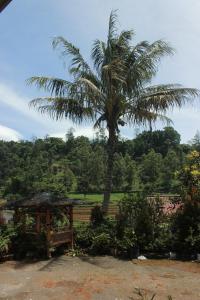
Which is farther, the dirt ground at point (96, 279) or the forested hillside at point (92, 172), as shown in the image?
the forested hillside at point (92, 172)

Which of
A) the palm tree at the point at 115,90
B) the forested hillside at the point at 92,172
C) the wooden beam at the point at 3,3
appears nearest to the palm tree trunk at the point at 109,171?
the palm tree at the point at 115,90

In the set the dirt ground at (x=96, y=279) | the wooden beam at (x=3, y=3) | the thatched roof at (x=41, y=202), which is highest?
the wooden beam at (x=3, y=3)

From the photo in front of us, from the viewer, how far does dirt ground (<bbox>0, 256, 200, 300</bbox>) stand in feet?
26.1

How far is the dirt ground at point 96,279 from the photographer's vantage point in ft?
26.1

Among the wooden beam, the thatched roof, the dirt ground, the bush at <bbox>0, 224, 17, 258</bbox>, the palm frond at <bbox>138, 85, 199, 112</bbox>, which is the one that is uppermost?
the palm frond at <bbox>138, 85, 199, 112</bbox>

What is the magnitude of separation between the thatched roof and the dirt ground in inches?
67.4

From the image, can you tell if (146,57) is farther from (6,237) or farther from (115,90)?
(6,237)

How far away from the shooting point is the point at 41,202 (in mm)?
11750

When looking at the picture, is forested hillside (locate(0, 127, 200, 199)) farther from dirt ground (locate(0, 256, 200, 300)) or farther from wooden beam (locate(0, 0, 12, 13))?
wooden beam (locate(0, 0, 12, 13))

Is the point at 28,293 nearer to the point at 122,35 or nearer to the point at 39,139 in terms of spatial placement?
the point at 122,35

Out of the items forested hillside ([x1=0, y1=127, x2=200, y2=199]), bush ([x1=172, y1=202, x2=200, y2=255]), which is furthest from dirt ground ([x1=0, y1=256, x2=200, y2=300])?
forested hillside ([x1=0, y1=127, x2=200, y2=199])

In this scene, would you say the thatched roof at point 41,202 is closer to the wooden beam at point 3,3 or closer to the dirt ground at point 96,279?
the dirt ground at point 96,279

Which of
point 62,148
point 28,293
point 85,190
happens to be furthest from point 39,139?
point 28,293

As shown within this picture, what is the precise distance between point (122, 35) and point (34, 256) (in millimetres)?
8926
